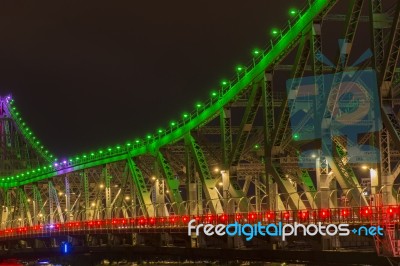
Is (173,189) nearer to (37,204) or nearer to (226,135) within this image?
(226,135)

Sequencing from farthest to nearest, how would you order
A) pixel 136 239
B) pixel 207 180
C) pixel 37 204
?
pixel 37 204
pixel 136 239
pixel 207 180

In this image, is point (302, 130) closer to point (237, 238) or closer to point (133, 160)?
point (237, 238)

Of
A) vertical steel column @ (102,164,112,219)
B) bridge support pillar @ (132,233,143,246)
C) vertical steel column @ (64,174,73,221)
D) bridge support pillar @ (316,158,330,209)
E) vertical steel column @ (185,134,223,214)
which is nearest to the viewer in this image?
bridge support pillar @ (316,158,330,209)

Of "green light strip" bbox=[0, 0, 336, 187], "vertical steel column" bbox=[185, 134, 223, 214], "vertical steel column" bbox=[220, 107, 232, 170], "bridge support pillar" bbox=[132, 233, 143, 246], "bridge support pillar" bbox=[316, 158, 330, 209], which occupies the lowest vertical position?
"bridge support pillar" bbox=[132, 233, 143, 246]

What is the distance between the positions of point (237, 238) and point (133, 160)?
38730mm

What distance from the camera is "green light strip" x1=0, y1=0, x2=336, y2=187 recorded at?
61.8m

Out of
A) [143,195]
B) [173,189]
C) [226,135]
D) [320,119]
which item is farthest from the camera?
[143,195]

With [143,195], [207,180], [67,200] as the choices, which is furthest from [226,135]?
[67,200]

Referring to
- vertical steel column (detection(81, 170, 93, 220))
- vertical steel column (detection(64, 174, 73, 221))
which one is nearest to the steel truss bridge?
vertical steel column (detection(81, 170, 93, 220))

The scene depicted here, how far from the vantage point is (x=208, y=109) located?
263ft

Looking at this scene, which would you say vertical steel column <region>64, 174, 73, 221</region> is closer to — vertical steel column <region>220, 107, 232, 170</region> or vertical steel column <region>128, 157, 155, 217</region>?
vertical steel column <region>128, 157, 155, 217</region>

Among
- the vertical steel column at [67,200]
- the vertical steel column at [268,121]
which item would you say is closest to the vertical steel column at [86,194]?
the vertical steel column at [67,200]

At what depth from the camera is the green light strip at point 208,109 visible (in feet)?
203

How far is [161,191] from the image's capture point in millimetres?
95000
